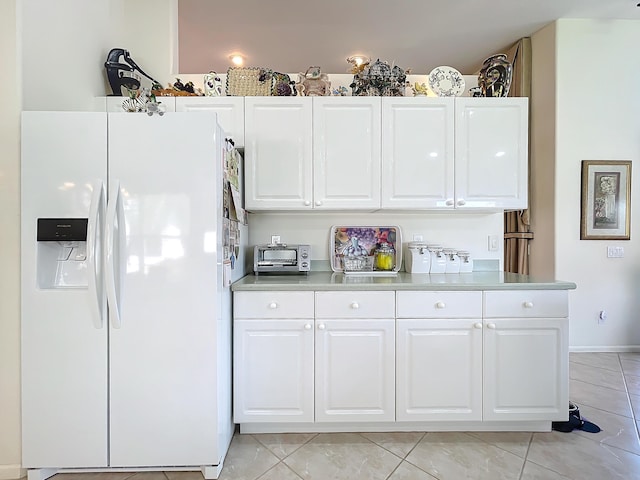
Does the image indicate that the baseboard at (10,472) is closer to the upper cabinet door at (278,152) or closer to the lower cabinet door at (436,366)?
the upper cabinet door at (278,152)

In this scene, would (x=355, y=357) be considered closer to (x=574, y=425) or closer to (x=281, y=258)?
(x=281, y=258)

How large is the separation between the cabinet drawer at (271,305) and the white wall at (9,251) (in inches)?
40.3

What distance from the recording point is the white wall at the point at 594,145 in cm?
343

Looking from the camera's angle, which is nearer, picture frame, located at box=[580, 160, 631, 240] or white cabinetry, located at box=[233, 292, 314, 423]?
white cabinetry, located at box=[233, 292, 314, 423]

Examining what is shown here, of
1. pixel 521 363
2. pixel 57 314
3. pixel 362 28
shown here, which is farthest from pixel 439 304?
pixel 362 28

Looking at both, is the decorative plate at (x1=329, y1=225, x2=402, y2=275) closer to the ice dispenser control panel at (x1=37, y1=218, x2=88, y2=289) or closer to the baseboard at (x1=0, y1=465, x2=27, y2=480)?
the ice dispenser control panel at (x1=37, y1=218, x2=88, y2=289)

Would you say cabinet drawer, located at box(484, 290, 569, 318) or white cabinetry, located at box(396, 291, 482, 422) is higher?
cabinet drawer, located at box(484, 290, 569, 318)

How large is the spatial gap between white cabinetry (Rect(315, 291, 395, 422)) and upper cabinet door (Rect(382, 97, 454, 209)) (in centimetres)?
73

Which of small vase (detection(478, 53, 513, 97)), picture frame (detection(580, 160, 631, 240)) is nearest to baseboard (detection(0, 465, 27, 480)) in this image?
small vase (detection(478, 53, 513, 97))

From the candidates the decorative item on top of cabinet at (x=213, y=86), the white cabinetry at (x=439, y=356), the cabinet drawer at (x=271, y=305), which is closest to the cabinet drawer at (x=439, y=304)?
the white cabinetry at (x=439, y=356)

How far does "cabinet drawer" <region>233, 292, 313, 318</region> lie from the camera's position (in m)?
1.96

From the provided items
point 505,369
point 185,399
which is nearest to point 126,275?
point 185,399

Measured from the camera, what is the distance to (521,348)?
6.50 feet

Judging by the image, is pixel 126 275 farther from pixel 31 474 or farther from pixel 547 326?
pixel 547 326
